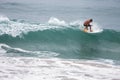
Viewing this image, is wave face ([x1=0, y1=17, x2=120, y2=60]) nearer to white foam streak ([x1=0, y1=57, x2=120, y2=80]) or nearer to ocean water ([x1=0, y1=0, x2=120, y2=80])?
ocean water ([x1=0, y1=0, x2=120, y2=80])

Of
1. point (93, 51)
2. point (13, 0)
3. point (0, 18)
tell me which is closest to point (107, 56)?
point (93, 51)

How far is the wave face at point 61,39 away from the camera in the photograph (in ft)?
55.6

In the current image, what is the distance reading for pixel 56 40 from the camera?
19.3m

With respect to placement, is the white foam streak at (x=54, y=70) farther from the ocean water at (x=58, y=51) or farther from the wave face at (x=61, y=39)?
the wave face at (x=61, y=39)

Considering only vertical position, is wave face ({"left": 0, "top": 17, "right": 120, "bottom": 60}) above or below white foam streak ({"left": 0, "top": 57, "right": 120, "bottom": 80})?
above

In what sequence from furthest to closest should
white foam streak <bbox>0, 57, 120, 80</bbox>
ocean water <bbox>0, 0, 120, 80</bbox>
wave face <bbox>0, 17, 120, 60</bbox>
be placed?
wave face <bbox>0, 17, 120, 60</bbox>
ocean water <bbox>0, 0, 120, 80</bbox>
white foam streak <bbox>0, 57, 120, 80</bbox>

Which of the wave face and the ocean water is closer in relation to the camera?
the ocean water

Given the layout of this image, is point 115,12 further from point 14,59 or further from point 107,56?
point 14,59

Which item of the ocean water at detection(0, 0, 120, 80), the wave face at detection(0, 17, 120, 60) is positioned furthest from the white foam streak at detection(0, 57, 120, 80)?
the wave face at detection(0, 17, 120, 60)

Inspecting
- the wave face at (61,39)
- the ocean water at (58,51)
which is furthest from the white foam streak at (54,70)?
the wave face at (61,39)

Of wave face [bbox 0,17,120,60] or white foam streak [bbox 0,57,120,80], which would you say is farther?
A: wave face [bbox 0,17,120,60]

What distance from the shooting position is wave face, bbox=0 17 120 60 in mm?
16938

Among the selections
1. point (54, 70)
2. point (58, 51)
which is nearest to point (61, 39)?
point (58, 51)

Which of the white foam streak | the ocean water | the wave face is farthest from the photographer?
the wave face
